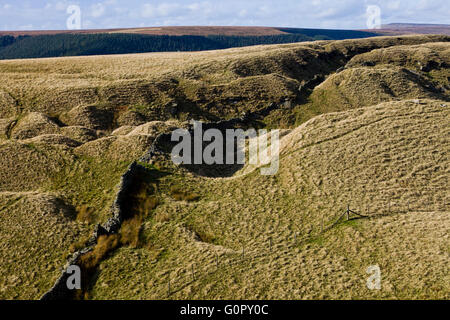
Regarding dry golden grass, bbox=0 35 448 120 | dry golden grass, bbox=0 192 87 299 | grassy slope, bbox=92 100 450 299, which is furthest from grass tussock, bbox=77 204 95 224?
dry golden grass, bbox=0 35 448 120

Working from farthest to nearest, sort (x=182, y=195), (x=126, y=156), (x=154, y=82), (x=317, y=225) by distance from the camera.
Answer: (x=154, y=82) < (x=126, y=156) < (x=182, y=195) < (x=317, y=225)

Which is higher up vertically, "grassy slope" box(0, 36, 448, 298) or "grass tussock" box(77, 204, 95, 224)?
"grassy slope" box(0, 36, 448, 298)

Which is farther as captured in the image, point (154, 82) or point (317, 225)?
point (154, 82)

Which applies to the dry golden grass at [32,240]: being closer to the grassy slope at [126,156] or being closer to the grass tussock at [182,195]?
A: the grassy slope at [126,156]

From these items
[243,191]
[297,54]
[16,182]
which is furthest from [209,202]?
[297,54]

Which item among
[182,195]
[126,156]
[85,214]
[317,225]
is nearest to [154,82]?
[126,156]

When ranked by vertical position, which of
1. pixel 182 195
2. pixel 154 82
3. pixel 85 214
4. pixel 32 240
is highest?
pixel 154 82

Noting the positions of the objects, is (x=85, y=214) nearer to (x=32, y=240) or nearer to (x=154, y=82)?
(x=32, y=240)

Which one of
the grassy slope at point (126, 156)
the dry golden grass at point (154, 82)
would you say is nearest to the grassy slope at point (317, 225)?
the grassy slope at point (126, 156)

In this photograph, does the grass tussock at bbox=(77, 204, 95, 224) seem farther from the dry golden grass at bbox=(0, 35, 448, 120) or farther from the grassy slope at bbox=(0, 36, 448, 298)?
the dry golden grass at bbox=(0, 35, 448, 120)

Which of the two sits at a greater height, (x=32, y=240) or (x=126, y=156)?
(x=126, y=156)

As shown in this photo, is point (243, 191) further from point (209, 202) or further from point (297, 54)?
point (297, 54)
